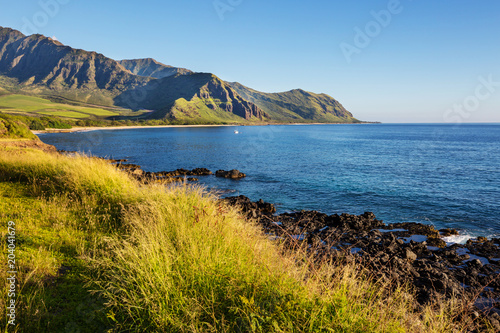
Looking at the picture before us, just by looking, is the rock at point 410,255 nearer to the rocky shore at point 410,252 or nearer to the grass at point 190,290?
the rocky shore at point 410,252

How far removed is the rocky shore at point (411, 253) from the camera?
9.88 meters

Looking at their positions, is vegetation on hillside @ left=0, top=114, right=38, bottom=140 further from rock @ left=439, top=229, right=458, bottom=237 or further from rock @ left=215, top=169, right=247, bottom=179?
rock @ left=439, top=229, right=458, bottom=237

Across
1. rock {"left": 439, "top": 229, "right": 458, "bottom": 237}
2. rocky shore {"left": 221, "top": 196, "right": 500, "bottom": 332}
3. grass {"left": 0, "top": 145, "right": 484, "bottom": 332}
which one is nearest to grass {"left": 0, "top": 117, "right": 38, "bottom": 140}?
rocky shore {"left": 221, "top": 196, "right": 500, "bottom": 332}

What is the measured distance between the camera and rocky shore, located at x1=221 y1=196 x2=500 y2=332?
988cm

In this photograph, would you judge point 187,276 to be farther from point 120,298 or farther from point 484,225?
point 484,225

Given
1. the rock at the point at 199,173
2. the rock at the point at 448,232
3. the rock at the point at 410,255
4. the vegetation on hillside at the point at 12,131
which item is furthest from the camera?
the vegetation on hillside at the point at 12,131

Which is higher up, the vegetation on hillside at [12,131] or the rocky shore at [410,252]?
the vegetation on hillside at [12,131]

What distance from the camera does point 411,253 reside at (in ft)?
42.6

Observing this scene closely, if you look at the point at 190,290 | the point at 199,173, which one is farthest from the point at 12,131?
the point at 190,290

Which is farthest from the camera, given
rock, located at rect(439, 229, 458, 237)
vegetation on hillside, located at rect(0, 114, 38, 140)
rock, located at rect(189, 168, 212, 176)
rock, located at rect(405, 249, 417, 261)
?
vegetation on hillside, located at rect(0, 114, 38, 140)

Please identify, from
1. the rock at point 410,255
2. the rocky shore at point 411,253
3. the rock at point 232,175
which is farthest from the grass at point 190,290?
the rock at point 232,175

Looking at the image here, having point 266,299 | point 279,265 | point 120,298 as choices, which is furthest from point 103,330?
point 279,265

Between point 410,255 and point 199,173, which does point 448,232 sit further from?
point 199,173

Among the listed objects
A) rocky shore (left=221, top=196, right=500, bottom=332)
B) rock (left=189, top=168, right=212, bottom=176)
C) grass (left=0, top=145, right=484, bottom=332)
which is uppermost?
grass (left=0, top=145, right=484, bottom=332)
